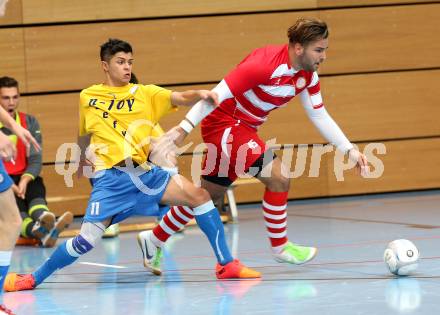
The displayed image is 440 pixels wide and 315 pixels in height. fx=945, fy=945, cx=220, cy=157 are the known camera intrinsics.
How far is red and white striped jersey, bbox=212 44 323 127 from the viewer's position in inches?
189

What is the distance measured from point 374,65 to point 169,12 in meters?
2.15

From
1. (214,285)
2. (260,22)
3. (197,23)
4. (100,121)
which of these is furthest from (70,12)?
(214,285)

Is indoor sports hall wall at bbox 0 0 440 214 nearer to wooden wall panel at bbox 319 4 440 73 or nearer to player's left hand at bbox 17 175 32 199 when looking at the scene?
wooden wall panel at bbox 319 4 440 73

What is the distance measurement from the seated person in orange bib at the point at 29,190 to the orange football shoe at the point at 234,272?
2.21 meters

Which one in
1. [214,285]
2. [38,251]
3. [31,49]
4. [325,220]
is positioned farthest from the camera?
[31,49]

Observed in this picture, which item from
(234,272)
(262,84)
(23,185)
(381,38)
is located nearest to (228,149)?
(262,84)

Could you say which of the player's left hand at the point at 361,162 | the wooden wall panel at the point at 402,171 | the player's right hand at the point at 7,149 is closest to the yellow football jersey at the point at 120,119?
the player's left hand at the point at 361,162

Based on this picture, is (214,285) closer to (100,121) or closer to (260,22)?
(100,121)

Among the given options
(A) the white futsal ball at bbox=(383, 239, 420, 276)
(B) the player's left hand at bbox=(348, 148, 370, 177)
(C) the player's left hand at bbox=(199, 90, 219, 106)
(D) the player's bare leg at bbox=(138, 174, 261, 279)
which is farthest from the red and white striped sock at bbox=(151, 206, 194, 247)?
(A) the white futsal ball at bbox=(383, 239, 420, 276)

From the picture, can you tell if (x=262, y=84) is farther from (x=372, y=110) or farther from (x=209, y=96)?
(x=372, y=110)

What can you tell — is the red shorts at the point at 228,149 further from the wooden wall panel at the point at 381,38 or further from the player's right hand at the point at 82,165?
the wooden wall panel at the point at 381,38

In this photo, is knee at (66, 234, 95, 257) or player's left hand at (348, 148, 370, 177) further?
player's left hand at (348, 148, 370, 177)

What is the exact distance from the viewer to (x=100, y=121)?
4.95m

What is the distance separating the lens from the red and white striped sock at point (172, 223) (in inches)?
204
